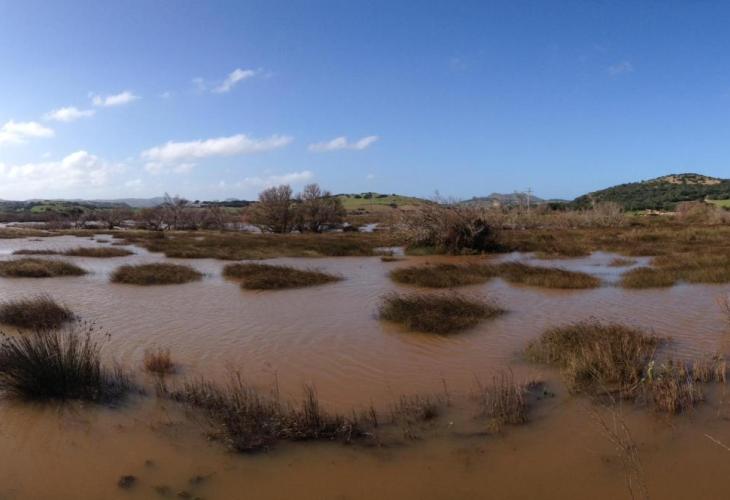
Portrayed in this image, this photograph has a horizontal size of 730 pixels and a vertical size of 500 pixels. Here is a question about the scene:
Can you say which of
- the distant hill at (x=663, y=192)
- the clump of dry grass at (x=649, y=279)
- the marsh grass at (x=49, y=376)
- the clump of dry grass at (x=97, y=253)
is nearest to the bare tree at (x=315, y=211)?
the clump of dry grass at (x=97, y=253)

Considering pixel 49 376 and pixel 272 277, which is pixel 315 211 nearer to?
pixel 272 277

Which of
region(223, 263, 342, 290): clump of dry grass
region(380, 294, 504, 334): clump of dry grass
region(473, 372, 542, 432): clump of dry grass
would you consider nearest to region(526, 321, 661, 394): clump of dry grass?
region(473, 372, 542, 432): clump of dry grass

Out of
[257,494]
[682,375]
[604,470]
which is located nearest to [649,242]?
[682,375]

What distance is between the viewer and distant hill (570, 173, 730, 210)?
9550 centimetres

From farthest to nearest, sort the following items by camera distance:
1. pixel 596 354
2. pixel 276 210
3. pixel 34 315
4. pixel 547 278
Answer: pixel 276 210 → pixel 547 278 → pixel 34 315 → pixel 596 354

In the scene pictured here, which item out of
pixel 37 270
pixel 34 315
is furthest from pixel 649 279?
pixel 37 270

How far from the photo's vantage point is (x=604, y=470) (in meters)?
4.60

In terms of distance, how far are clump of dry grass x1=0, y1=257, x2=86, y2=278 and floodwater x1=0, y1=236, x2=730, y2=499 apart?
8118 millimetres

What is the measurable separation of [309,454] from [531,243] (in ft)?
92.4

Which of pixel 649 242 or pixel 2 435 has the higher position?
pixel 649 242

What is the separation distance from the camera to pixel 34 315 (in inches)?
392

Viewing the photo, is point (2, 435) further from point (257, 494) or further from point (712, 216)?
point (712, 216)

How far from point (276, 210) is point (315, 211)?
394 centimetres

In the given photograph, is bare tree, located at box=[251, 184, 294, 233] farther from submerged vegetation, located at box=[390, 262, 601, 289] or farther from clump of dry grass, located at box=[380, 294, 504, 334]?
clump of dry grass, located at box=[380, 294, 504, 334]
